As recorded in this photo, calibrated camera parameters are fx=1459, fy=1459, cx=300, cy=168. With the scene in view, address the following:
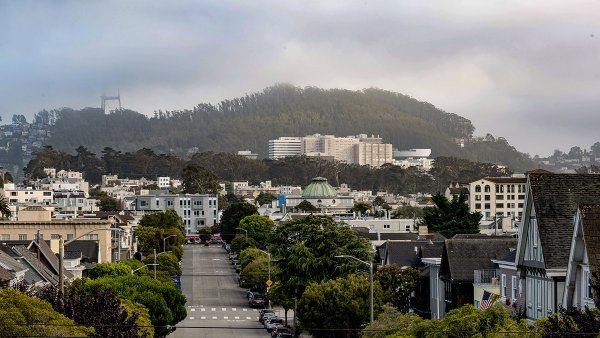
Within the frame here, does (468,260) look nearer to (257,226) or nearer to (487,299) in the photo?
(487,299)

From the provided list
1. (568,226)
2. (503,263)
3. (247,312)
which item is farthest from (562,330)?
(247,312)

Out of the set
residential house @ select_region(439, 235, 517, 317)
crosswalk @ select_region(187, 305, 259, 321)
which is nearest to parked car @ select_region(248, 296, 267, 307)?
crosswalk @ select_region(187, 305, 259, 321)

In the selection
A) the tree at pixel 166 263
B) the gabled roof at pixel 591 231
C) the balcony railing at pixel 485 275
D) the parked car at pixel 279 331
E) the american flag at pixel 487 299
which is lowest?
the parked car at pixel 279 331

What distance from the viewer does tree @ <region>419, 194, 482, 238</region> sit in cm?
13738

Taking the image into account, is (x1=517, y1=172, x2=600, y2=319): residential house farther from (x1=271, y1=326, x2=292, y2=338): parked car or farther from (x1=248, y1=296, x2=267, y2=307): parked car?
(x1=248, y1=296, x2=267, y2=307): parked car

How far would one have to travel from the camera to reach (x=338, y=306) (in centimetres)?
7269

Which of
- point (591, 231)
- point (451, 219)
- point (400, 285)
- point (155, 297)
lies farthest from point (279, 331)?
point (451, 219)

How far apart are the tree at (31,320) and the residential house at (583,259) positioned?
14.6 m

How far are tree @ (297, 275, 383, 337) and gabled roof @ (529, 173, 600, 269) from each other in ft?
91.7

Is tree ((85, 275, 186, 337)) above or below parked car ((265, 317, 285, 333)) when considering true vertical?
above

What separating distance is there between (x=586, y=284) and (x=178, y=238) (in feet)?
451

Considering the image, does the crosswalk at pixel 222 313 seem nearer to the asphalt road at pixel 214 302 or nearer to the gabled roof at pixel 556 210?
the asphalt road at pixel 214 302

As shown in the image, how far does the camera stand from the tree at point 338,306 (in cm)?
7244

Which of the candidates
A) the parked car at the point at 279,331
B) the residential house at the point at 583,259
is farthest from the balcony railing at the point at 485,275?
the parked car at the point at 279,331
